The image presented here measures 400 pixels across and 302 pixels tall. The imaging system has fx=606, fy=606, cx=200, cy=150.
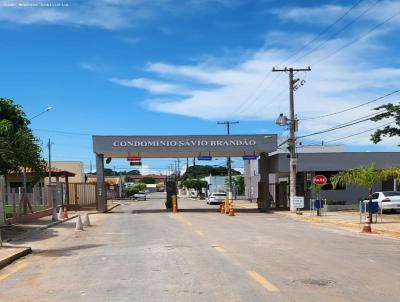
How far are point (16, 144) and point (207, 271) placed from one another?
16.7 meters

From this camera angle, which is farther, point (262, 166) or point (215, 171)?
point (215, 171)

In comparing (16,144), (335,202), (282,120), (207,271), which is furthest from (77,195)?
(207,271)

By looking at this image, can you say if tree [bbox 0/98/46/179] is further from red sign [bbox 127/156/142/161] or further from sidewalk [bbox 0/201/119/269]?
red sign [bbox 127/156/142/161]

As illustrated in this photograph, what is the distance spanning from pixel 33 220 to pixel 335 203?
23.7 meters

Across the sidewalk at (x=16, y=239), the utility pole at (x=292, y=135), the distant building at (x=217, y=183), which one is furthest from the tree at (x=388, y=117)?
the distant building at (x=217, y=183)

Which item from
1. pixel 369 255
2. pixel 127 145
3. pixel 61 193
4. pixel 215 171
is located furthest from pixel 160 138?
pixel 215 171

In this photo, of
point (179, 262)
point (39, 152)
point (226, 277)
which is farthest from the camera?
point (39, 152)

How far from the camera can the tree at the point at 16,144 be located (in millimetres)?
24469

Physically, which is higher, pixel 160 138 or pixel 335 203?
pixel 160 138

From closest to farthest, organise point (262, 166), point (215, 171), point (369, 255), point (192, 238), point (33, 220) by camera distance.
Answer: point (369, 255), point (192, 238), point (33, 220), point (262, 166), point (215, 171)

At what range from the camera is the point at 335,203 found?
46500 mm

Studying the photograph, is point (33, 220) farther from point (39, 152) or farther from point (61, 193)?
point (61, 193)

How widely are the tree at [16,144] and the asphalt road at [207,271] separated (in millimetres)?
6149

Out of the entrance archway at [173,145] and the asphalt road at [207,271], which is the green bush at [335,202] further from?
the asphalt road at [207,271]
